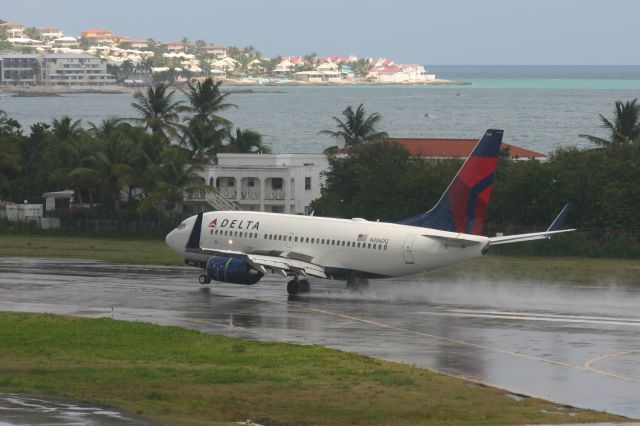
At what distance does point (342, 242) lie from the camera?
193ft

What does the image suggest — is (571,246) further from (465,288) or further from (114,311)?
(114,311)

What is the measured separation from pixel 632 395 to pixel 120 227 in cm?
5988

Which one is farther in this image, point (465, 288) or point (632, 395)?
point (465, 288)

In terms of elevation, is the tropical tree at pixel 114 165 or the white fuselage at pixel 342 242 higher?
the tropical tree at pixel 114 165

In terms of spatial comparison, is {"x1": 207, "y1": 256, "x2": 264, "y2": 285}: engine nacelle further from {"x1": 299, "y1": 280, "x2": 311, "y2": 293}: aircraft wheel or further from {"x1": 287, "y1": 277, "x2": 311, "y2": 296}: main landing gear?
{"x1": 299, "y1": 280, "x2": 311, "y2": 293}: aircraft wheel

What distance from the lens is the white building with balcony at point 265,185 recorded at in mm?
104062

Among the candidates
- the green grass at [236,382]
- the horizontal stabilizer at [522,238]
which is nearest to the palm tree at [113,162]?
the horizontal stabilizer at [522,238]

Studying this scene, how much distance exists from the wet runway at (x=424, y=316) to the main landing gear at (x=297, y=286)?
70 cm

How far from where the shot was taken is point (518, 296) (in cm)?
5847

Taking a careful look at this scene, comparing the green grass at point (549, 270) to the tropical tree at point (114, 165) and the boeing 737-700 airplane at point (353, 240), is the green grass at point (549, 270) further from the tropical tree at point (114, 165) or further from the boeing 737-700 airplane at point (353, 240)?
the tropical tree at point (114, 165)

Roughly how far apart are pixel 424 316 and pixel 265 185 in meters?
53.8

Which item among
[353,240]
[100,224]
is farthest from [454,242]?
[100,224]

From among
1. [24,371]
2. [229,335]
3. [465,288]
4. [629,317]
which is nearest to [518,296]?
[465,288]

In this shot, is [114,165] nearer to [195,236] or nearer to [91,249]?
[91,249]
